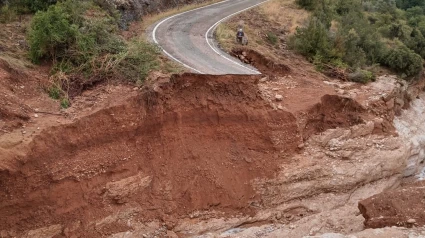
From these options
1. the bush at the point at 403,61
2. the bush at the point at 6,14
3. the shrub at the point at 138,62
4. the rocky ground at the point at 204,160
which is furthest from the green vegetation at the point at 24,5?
the bush at the point at 403,61

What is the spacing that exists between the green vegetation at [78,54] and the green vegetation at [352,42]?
7696 mm

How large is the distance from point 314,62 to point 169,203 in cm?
910

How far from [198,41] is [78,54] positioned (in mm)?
6225

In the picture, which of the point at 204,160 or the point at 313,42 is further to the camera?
the point at 313,42

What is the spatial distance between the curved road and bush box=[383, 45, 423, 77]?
8315 mm

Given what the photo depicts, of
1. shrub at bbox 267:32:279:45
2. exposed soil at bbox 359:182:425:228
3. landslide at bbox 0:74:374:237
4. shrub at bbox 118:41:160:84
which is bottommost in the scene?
exposed soil at bbox 359:182:425:228

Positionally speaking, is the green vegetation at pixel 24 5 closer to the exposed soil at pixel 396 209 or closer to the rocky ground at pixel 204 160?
the rocky ground at pixel 204 160

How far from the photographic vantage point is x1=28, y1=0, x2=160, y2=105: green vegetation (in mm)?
13680

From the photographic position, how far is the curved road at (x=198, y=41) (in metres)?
16.2

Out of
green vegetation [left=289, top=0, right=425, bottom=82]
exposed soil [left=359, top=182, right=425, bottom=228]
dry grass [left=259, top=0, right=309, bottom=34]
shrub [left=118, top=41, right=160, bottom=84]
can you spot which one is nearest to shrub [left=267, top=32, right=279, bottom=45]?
green vegetation [left=289, top=0, right=425, bottom=82]

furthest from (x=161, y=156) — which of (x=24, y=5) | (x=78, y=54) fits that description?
(x=24, y=5)

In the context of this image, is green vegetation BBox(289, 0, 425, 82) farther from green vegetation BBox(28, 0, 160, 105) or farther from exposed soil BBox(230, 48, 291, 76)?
green vegetation BBox(28, 0, 160, 105)

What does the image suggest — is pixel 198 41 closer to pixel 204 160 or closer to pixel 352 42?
pixel 204 160

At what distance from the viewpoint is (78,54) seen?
14.1 m
